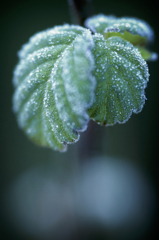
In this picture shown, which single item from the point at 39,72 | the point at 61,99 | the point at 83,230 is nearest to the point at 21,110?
the point at 39,72

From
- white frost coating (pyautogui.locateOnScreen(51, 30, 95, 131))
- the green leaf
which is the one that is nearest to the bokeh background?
the green leaf

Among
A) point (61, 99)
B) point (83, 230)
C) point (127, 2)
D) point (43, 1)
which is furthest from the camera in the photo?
point (43, 1)

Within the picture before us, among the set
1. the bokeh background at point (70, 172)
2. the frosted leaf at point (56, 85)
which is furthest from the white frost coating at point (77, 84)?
the bokeh background at point (70, 172)

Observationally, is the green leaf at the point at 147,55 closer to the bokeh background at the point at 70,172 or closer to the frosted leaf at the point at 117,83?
the frosted leaf at the point at 117,83

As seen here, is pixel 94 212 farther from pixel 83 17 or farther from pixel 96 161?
pixel 83 17

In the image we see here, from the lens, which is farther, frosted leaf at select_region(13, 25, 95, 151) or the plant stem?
the plant stem

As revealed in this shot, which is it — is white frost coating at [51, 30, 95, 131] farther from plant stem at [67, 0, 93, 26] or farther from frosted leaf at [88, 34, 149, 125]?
plant stem at [67, 0, 93, 26]

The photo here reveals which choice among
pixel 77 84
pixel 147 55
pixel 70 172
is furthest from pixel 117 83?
pixel 70 172
